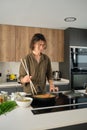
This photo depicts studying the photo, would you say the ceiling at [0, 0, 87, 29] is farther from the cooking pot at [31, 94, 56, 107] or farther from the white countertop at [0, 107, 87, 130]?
the white countertop at [0, 107, 87, 130]

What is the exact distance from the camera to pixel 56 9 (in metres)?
2.22

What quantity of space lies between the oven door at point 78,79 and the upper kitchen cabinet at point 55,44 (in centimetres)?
49

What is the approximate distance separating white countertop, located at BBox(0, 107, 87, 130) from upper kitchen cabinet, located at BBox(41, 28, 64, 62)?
91.2 inches

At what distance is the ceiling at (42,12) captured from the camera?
1.97 meters

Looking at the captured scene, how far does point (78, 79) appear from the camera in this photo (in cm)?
→ 329

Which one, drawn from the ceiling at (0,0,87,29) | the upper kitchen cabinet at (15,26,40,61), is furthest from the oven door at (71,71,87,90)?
A: the upper kitchen cabinet at (15,26,40,61)

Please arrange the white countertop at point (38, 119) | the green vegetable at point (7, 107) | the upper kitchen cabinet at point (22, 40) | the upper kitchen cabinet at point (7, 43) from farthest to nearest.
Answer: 1. the upper kitchen cabinet at point (22, 40)
2. the upper kitchen cabinet at point (7, 43)
3. the green vegetable at point (7, 107)
4. the white countertop at point (38, 119)

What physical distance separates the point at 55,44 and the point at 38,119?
2594 mm

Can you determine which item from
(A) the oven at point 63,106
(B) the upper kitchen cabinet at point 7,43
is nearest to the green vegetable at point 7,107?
(A) the oven at point 63,106

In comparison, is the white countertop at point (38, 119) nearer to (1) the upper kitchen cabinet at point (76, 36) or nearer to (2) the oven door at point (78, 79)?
(2) the oven door at point (78, 79)

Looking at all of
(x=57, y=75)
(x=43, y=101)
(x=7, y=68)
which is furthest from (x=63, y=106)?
(x=7, y=68)

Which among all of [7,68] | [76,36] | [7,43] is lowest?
[7,68]

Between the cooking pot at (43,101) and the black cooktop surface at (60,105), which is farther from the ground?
the cooking pot at (43,101)

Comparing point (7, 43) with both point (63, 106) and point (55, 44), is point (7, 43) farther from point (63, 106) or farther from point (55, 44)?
point (63, 106)
